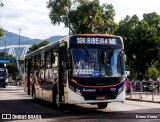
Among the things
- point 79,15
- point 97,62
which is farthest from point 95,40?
point 79,15

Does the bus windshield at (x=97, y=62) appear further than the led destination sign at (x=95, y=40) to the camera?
No

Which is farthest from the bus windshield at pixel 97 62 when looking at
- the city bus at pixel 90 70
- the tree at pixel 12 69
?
the tree at pixel 12 69

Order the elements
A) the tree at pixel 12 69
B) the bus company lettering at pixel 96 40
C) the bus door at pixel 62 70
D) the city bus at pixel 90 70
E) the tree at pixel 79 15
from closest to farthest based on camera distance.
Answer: the city bus at pixel 90 70 → the bus company lettering at pixel 96 40 → the bus door at pixel 62 70 → the tree at pixel 79 15 → the tree at pixel 12 69

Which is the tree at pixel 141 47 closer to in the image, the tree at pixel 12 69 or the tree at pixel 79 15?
the tree at pixel 79 15

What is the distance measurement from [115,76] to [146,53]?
45.0m

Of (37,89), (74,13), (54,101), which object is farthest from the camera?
(74,13)

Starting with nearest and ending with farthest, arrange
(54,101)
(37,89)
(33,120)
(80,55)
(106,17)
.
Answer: (33,120)
(80,55)
(54,101)
(37,89)
(106,17)

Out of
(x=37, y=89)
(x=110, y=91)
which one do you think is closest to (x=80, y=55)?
(x=110, y=91)

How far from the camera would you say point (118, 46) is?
1828 centimetres

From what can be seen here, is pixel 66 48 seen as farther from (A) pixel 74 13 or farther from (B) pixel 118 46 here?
(A) pixel 74 13

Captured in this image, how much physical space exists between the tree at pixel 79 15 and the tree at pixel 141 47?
4.86 metres

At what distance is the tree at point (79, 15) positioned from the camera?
5959 cm

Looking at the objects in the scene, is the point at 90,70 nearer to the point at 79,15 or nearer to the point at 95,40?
the point at 95,40

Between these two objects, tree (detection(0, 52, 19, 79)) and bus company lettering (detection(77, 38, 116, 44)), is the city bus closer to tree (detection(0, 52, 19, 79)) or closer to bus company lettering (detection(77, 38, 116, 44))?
bus company lettering (detection(77, 38, 116, 44))
